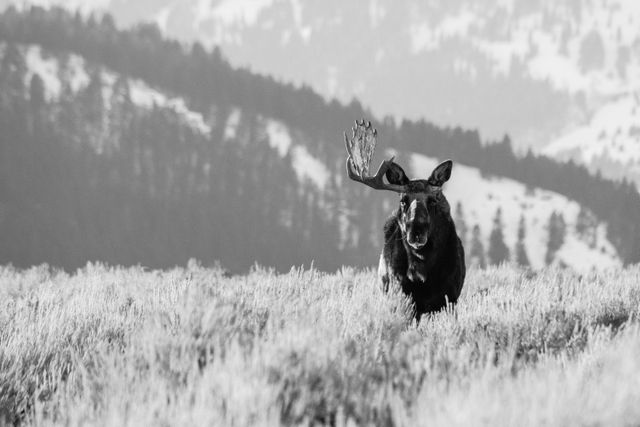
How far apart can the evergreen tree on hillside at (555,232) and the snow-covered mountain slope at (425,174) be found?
0.73 metres

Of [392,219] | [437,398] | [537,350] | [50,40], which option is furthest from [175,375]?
[50,40]

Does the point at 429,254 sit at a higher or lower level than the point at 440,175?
lower

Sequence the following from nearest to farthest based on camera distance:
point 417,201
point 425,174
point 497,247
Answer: point 417,201 → point 497,247 → point 425,174

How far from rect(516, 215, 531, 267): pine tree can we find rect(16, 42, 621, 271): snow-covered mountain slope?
114cm

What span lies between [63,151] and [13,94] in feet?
34.7

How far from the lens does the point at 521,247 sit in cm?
7600

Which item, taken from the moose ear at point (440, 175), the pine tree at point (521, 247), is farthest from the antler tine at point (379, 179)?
the pine tree at point (521, 247)

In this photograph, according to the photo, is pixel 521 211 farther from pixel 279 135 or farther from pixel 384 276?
pixel 384 276

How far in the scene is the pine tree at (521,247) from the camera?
73750mm

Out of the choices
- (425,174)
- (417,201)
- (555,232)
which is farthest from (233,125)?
(417,201)

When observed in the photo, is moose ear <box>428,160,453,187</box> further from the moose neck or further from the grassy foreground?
the grassy foreground

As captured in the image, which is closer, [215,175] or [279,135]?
[215,175]

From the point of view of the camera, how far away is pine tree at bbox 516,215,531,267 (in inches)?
2904

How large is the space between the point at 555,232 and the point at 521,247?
7046 millimetres
